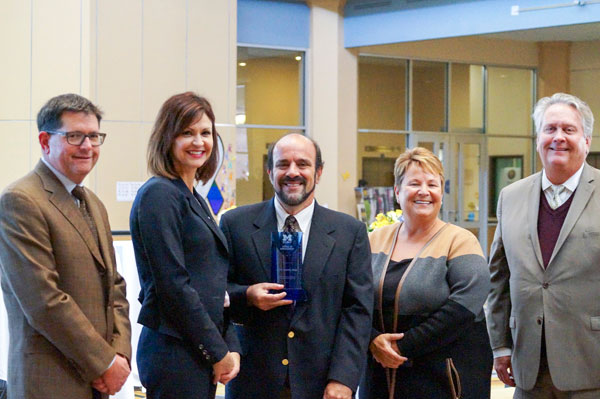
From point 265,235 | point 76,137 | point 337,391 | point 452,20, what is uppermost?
point 452,20

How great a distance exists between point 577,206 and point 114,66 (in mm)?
9013

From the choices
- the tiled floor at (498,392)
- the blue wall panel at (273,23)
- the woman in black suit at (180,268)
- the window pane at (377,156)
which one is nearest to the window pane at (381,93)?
the window pane at (377,156)

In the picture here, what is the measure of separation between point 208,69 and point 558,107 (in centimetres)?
907

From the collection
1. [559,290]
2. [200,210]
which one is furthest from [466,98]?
[200,210]

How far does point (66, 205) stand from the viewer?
9.36 ft

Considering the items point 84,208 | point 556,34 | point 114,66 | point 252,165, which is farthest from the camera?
point 556,34

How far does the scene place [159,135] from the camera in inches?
119

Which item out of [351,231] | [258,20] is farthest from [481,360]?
[258,20]

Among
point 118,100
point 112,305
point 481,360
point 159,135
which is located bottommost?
point 481,360

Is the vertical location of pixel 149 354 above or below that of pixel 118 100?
below

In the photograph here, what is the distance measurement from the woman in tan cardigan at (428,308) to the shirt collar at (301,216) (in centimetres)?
46

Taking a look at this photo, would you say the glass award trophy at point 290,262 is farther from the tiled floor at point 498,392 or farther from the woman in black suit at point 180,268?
the tiled floor at point 498,392

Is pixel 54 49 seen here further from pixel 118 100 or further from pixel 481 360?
pixel 481 360

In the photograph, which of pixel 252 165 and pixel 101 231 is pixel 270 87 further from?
pixel 101 231
